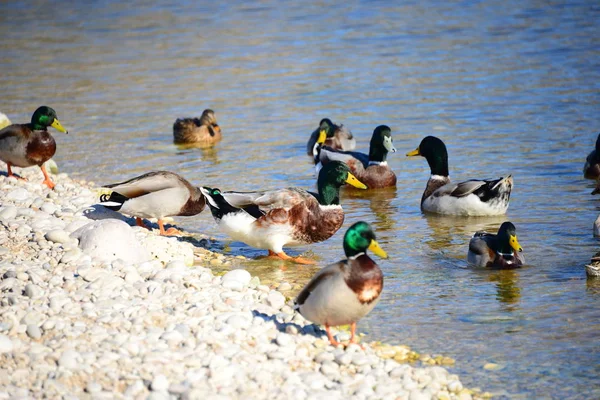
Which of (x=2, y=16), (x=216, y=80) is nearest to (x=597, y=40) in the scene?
(x=216, y=80)

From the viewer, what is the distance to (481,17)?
78.6 feet

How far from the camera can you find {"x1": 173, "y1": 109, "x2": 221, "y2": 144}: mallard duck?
14.0m

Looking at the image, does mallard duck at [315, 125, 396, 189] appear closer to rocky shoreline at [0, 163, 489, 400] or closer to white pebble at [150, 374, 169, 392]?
rocky shoreline at [0, 163, 489, 400]

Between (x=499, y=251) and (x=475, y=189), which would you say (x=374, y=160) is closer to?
(x=475, y=189)

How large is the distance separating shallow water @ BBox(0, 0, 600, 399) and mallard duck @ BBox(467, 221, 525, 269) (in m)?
0.11

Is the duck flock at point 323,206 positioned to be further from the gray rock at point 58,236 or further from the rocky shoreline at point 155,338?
the gray rock at point 58,236

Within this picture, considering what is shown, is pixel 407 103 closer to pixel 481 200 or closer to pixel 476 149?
pixel 476 149

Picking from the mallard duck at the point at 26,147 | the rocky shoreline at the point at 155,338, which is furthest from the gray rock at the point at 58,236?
the mallard duck at the point at 26,147

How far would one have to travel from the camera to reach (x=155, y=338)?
5.64 m

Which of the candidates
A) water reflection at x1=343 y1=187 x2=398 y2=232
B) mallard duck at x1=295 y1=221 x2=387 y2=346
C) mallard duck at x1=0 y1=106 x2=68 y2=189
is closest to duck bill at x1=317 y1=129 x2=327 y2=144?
water reflection at x1=343 y1=187 x2=398 y2=232

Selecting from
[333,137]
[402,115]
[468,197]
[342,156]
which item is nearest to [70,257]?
[468,197]

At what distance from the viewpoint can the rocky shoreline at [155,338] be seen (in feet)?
17.0

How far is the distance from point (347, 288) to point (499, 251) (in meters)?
2.53

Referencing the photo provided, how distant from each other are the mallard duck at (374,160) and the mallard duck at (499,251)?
3.58 meters
